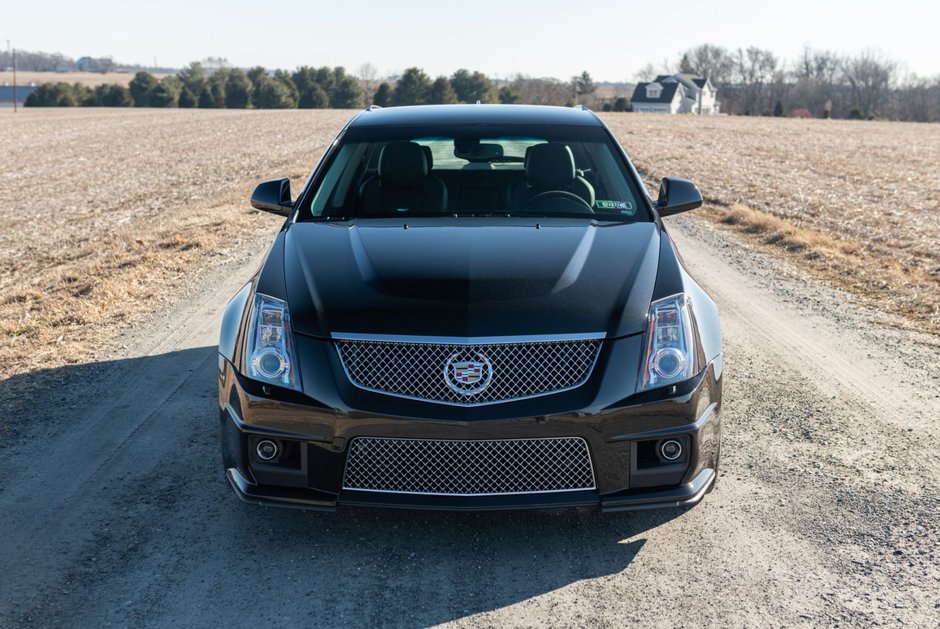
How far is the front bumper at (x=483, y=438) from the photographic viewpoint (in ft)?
11.1

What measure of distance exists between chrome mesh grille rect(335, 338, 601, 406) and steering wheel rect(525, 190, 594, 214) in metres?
1.52

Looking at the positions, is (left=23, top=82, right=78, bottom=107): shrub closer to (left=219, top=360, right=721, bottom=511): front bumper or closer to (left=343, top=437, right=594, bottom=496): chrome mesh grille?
(left=219, top=360, right=721, bottom=511): front bumper

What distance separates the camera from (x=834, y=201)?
57.9 feet

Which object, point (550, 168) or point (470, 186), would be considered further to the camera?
point (470, 186)

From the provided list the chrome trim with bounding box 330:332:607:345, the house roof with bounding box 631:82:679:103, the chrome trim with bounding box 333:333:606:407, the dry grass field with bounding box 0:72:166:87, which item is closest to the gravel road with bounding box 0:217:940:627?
the chrome trim with bounding box 333:333:606:407

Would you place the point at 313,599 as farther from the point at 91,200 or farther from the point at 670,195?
the point at 91,200

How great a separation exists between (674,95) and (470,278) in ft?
447

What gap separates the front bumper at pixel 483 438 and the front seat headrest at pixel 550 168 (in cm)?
176

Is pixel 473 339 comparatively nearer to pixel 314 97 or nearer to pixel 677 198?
pixel 677 198

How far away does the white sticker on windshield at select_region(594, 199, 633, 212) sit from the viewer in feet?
15.6

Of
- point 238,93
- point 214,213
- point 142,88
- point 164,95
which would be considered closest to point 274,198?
point 214,213

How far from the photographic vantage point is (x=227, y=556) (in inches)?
141

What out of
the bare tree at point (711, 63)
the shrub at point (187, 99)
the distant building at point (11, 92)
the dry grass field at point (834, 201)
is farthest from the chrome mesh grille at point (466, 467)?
the bare tree at point (711, 63)

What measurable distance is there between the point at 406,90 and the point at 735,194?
7051cm
